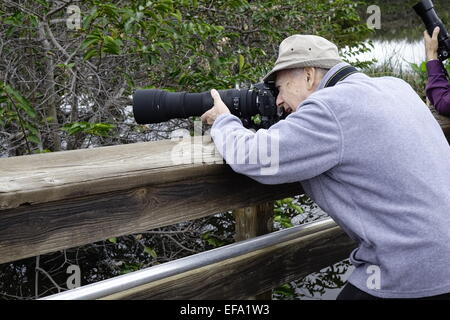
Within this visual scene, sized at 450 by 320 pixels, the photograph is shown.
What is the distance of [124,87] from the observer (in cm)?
337

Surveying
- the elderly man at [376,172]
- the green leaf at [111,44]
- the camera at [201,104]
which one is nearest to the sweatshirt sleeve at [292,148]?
the elderly man at [376,172]

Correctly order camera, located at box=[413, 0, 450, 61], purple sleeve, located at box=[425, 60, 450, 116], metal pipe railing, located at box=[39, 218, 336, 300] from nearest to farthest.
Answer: metal pipe railing, located at box=[39, 218, 336, 300]
purple sleeve, located at box=[425, 60, 450, 116]
camera, located at box=[413, 0, 450, 61]

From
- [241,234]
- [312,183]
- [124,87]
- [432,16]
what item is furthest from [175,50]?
[312,183]

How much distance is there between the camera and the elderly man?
1382 mm

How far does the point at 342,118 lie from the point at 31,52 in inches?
96.0

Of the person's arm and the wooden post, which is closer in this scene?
the wooden post

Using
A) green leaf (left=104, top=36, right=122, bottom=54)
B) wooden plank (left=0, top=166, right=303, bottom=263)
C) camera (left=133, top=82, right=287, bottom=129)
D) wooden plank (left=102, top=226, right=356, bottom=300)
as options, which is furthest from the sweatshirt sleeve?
green leaf (left=104, top=36, right=122, bottom=54)

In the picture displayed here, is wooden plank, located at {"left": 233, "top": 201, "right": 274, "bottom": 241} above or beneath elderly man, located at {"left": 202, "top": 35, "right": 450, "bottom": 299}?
beneath

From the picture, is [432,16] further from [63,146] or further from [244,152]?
[63,146]

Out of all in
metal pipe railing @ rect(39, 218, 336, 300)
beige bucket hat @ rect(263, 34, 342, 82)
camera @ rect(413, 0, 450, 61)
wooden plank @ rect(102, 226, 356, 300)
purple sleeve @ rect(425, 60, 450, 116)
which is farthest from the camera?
camera @ rect(413, 0, 450, 61)

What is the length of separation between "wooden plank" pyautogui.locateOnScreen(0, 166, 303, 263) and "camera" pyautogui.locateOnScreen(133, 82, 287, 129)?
233mm

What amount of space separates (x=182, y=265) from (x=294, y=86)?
67cm

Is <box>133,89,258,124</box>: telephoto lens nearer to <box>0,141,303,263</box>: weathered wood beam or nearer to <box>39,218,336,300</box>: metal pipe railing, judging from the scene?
<box>0,141,303,263</box>: weathered wood beam

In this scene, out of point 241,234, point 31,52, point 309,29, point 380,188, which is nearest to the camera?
point 380,188
